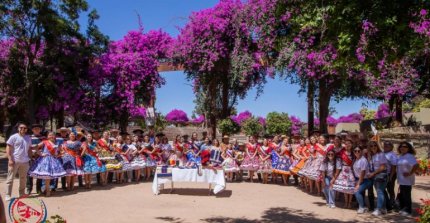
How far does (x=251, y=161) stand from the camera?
13977 millimetres

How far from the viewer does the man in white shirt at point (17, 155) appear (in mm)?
9578

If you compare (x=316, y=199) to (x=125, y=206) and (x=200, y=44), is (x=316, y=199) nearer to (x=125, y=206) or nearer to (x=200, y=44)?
(x=125, y=206)

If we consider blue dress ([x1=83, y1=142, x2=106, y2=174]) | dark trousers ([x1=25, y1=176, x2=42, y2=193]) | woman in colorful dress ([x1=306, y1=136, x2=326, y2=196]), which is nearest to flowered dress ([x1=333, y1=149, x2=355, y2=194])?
woman in colorful dress ([x1=306, y1=136, x2=326, y2=196])

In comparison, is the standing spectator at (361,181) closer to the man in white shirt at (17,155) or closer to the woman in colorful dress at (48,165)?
the woman in colorful dress at (48,165)

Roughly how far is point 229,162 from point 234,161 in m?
0.19

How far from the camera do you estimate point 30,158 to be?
1016 centimetres

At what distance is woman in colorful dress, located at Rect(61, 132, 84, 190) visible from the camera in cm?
1118

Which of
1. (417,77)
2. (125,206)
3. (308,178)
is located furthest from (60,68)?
(417,77)

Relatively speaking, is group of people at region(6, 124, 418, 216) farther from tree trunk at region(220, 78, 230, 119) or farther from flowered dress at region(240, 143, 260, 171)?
tree trunk at region(220, 78, 230, 119)

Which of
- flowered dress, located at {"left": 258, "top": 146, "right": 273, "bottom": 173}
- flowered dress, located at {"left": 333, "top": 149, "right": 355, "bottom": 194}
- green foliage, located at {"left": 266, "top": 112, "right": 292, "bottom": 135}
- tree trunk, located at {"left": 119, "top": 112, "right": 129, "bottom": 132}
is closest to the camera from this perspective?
flowered dress, located at {"left": 333, "top": 149, "right": 355, "bottom": 194}

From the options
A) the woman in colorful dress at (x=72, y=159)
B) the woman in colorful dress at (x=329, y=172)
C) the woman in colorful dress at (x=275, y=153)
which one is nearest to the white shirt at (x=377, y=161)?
the woman in colorful dress at (x=329, y=172)

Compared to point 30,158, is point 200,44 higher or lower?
higher

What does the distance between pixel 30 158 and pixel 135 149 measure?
12.9ft

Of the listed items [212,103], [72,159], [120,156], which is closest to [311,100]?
[212,103]
